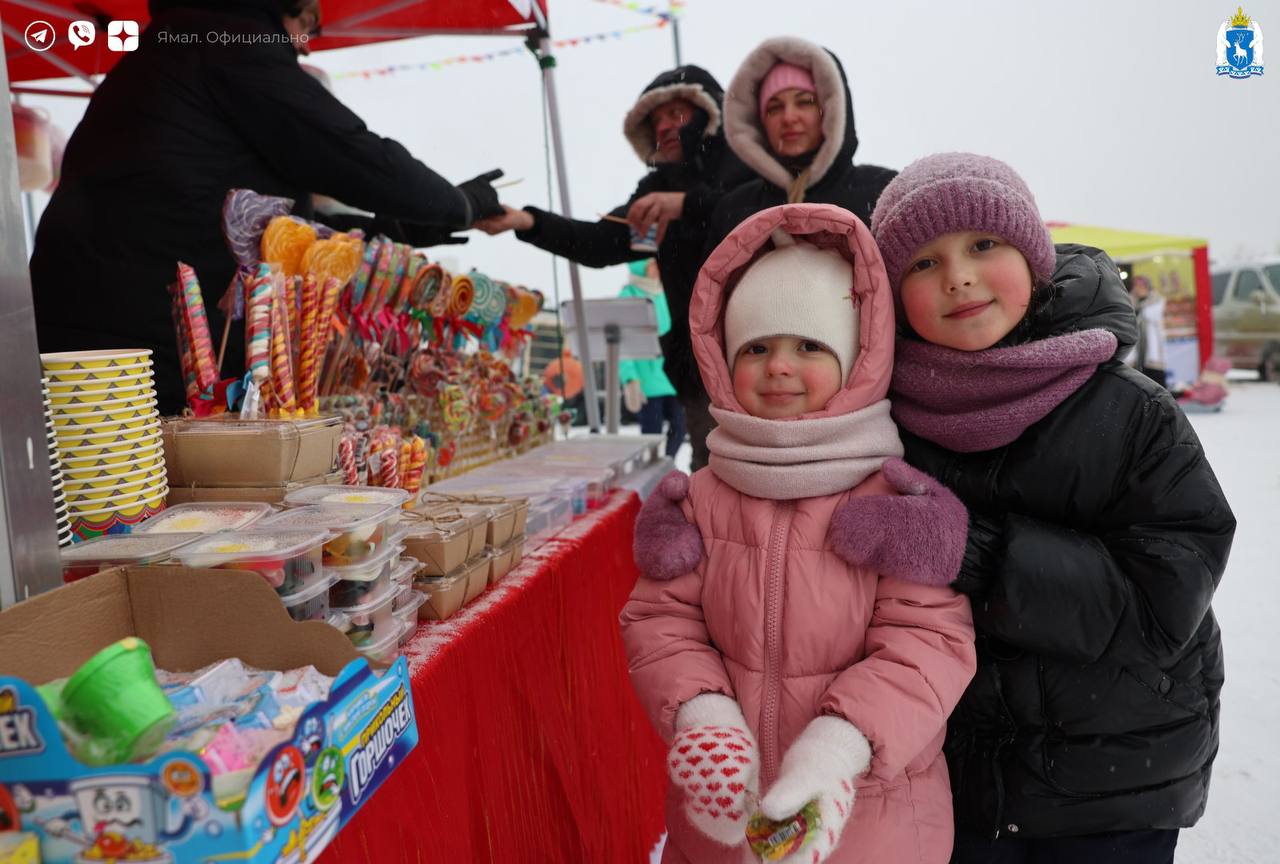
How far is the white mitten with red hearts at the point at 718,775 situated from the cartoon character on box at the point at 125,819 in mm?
551

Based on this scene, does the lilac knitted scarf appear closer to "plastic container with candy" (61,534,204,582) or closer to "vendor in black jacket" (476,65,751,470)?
"plastic container with candy" (61,534,204,582)

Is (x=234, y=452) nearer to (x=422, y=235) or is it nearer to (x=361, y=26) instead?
(x=422, y=235)

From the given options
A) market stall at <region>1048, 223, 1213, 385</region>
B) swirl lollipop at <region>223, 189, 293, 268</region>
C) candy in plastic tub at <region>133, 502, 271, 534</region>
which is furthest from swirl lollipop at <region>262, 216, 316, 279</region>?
market stall at <region>1048, 223, 1213, 385</region>

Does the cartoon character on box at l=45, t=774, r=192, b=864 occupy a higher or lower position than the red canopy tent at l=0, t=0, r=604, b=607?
lower

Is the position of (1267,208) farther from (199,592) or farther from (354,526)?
(199,592)

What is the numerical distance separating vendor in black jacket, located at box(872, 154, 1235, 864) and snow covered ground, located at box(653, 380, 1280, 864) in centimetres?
137

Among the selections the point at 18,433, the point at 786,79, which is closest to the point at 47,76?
the point at 786,79

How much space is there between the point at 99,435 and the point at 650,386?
5641 mm

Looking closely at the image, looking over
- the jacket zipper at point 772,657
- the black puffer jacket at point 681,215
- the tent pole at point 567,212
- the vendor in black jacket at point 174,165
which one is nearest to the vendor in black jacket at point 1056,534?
the jacket zipper at point 772,657

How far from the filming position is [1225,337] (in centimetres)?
904

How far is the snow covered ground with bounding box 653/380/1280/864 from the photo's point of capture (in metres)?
2.22

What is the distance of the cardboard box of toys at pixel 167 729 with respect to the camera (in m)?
0.57

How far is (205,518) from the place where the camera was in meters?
1.12

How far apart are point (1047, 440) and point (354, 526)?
898 mm
